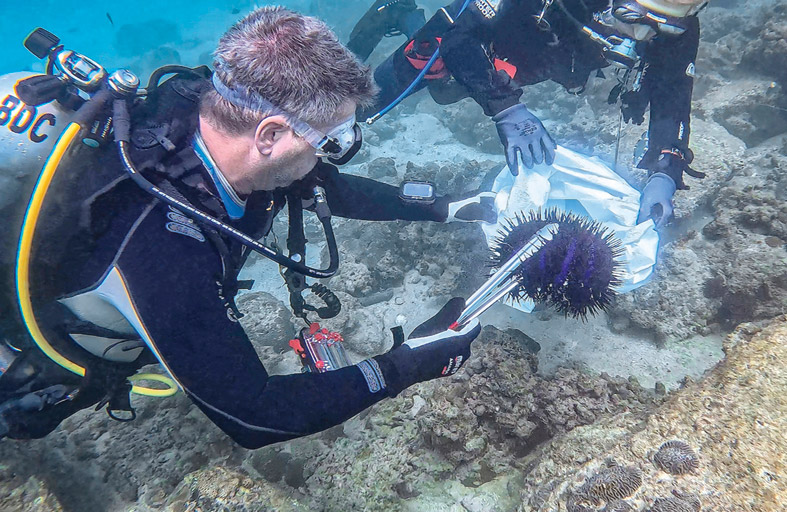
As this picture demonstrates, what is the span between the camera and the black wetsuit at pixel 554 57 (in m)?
3.40

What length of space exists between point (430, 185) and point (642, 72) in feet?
6.89

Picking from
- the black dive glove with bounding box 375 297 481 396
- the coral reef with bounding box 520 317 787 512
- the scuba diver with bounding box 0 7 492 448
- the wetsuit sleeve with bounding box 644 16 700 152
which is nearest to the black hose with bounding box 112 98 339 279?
the scuba diver with bounding box 0 7 492 448

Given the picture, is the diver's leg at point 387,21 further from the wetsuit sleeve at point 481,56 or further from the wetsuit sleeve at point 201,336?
the wetsuit sleeve at point 201,336

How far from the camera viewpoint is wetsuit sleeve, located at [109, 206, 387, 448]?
1682mm

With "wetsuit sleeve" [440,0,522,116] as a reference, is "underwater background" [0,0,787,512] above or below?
below

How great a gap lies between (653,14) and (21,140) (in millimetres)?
3914

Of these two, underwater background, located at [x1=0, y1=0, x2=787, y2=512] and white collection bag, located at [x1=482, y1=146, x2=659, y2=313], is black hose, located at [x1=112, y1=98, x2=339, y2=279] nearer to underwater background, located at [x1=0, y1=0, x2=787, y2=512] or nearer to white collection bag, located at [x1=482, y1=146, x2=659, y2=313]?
underwater background, located at [x1=0, y1=0, x2=787, y2=512]

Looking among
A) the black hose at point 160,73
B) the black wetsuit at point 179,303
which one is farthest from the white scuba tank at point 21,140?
the black hose at point 160,73

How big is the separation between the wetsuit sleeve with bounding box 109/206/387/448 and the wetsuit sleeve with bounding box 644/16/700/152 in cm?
367

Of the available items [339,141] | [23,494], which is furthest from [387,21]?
[23,494]

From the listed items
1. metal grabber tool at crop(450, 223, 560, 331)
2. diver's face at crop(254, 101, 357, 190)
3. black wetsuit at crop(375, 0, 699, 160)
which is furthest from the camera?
black wetsuit at crop(375, 0, 699, 160)

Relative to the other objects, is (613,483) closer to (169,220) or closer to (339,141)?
(339,141)

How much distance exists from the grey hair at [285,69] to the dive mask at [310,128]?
0.02 m

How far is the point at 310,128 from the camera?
191 cm
